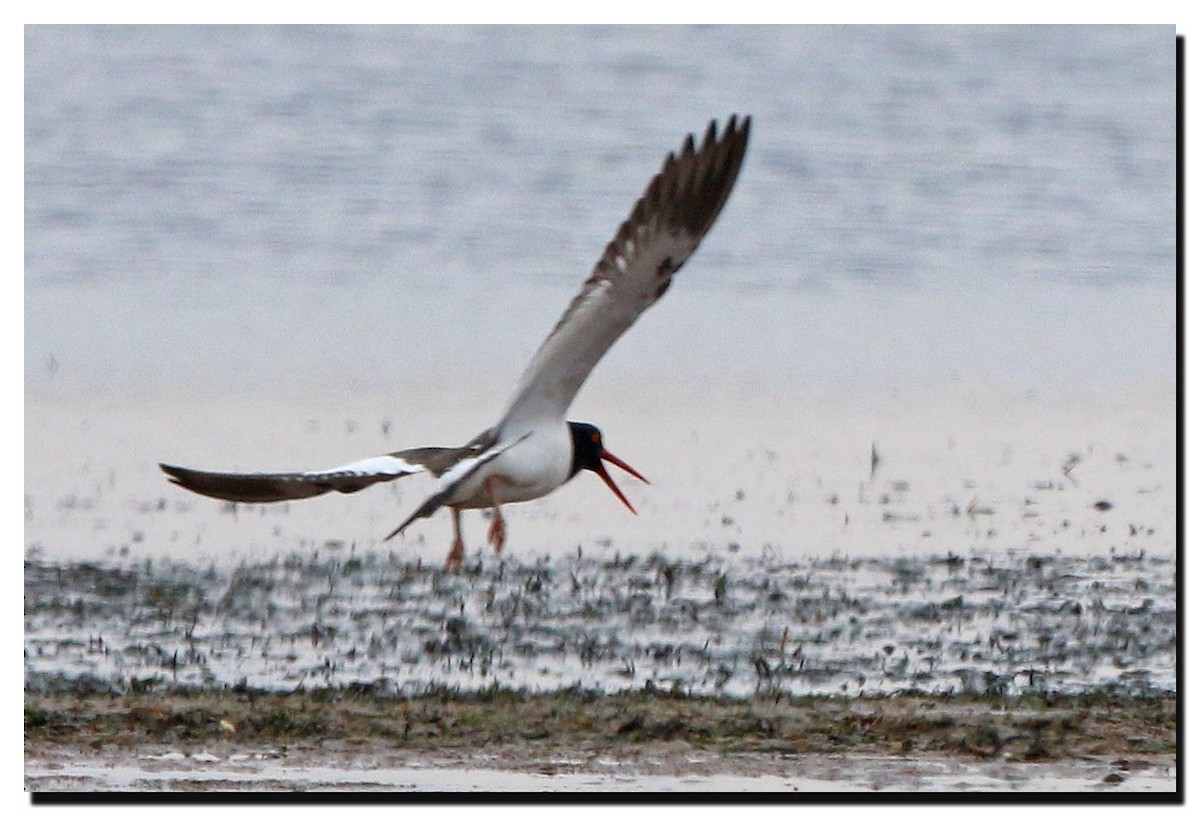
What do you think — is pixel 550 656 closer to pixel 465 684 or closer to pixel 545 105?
pixel 465 684

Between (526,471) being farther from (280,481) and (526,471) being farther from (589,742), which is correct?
(280,481)

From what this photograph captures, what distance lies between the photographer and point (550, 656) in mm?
7922

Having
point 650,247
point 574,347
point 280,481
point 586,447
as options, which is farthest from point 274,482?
point 586,447

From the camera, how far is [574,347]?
765 cm

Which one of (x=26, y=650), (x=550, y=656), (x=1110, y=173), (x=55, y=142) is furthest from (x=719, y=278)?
(x=26, y=650)

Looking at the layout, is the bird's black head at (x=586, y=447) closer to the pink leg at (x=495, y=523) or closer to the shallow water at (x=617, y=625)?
the shallow water at (x=617, y=625)

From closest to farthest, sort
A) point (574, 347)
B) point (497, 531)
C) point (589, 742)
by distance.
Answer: point (589, 742), point (574, 347), point (497, 531)

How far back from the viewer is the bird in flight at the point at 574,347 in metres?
7.38

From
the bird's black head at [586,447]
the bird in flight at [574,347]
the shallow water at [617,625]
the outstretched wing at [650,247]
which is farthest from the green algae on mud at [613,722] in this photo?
the bird's black head at [586,447]

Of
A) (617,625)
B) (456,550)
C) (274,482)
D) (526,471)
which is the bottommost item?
(617,625)

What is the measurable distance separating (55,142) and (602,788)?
173 inches

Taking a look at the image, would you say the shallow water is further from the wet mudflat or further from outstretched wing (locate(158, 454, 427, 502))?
outstretched wing (locate(158, 454, 427, 502))

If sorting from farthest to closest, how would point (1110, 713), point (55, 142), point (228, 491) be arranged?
point (55, 142), point (1110, 713), point (228, 491)

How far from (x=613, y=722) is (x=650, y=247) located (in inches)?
54.5
